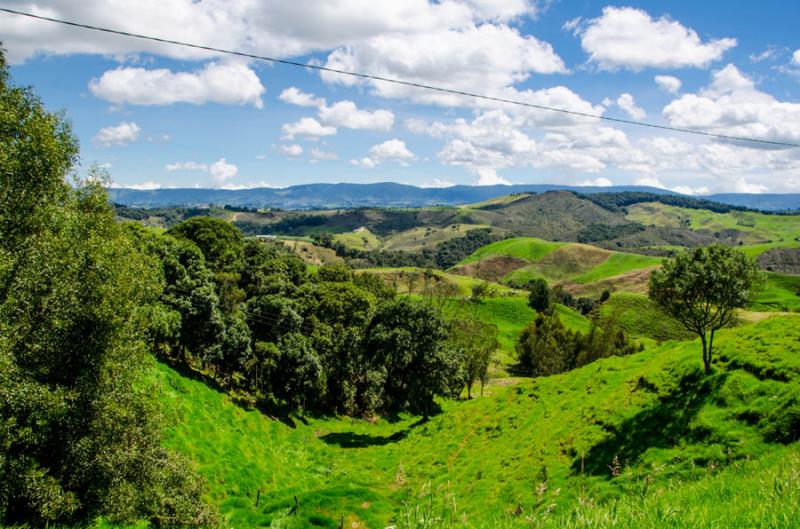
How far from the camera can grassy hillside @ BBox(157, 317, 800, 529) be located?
24766 mm

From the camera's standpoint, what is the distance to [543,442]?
1383 inches

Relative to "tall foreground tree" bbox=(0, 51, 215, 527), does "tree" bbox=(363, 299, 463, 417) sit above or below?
below

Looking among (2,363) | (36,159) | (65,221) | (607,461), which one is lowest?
(607,461)

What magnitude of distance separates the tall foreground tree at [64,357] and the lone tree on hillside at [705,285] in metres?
32.6

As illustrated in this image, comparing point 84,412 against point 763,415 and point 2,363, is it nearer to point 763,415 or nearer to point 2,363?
point 2,363

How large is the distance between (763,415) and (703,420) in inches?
117

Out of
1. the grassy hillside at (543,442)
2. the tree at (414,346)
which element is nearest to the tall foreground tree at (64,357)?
the grassy hillside at (543,442)

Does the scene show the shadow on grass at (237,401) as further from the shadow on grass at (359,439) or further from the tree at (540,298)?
the tree at (540,298)

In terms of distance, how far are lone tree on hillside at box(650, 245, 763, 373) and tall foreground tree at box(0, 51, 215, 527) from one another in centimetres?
3255

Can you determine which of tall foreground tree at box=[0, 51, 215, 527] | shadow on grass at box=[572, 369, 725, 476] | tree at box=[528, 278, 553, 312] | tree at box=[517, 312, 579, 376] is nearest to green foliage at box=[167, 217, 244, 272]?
tall foreground tree at box=[0, 51, 215, 527]

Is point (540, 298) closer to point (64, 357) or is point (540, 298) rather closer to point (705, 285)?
point (705, 285)

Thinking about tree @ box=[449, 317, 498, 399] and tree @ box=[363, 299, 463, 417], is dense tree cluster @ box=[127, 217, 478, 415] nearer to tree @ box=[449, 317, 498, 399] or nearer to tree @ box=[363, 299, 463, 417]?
tree @ box=[363, 299, 463, 417]

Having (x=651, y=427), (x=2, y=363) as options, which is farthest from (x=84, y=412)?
(x=651, y=427)

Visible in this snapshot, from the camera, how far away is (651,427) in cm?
2939
